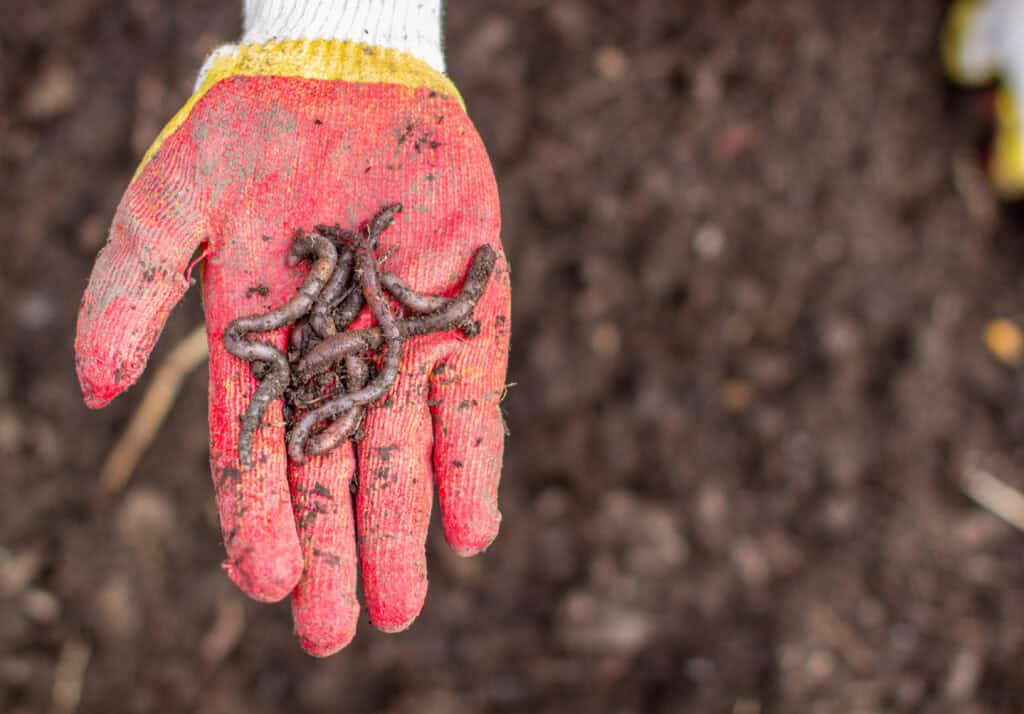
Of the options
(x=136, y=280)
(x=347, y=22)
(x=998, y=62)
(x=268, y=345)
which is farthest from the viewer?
(x=998, y=62)

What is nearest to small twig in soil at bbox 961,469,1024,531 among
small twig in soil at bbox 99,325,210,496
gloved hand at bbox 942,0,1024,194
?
gloved hand at bbox 942,0,1024,194

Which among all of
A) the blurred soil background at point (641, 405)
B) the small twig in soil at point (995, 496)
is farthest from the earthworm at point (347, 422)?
the small twig in soil at point (995, 496)

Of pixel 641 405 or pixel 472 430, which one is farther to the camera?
pixel 641 405

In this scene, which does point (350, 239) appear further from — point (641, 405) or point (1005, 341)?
point (1005, 341)

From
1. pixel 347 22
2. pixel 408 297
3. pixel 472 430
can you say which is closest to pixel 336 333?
pixel 408 297

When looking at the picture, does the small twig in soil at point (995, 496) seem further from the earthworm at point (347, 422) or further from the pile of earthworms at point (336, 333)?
the earthworm at point (347, 422)

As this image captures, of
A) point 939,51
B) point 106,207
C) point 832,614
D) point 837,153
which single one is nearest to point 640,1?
point 837,153
